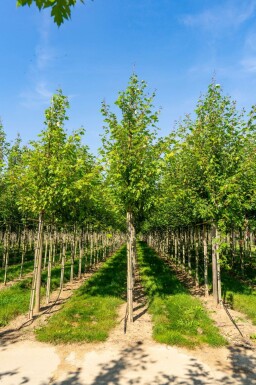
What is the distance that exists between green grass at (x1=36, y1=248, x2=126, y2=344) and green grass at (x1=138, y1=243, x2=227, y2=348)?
191 centimetres

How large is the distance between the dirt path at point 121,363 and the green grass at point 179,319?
1.52ft

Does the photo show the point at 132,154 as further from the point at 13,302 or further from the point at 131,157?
the point at 13,302

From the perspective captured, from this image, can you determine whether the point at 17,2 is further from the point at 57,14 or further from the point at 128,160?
the point at 128,160

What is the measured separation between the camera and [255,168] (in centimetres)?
1527

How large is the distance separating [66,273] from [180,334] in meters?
14.1

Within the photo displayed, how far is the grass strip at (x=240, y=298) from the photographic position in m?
14.3

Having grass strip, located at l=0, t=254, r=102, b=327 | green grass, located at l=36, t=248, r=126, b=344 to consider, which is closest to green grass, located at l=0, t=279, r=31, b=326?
grass strip, located at l=0, t=254, r=102, b=327

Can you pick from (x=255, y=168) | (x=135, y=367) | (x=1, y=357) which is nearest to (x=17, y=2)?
(x=135, y=367)

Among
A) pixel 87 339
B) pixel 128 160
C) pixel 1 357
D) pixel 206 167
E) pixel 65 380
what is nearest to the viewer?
pixel 65 380

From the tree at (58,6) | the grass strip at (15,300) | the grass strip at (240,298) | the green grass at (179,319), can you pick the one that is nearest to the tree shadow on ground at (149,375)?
the green grass at (179,319)

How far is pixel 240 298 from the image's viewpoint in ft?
52.1

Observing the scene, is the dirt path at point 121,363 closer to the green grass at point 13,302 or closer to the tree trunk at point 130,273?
the tree trunk at point 130,273

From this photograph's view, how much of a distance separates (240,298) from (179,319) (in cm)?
506

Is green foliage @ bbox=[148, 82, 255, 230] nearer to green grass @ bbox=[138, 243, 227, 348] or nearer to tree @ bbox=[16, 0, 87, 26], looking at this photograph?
green grass @ bbox=[138, 243, 227, 348]
